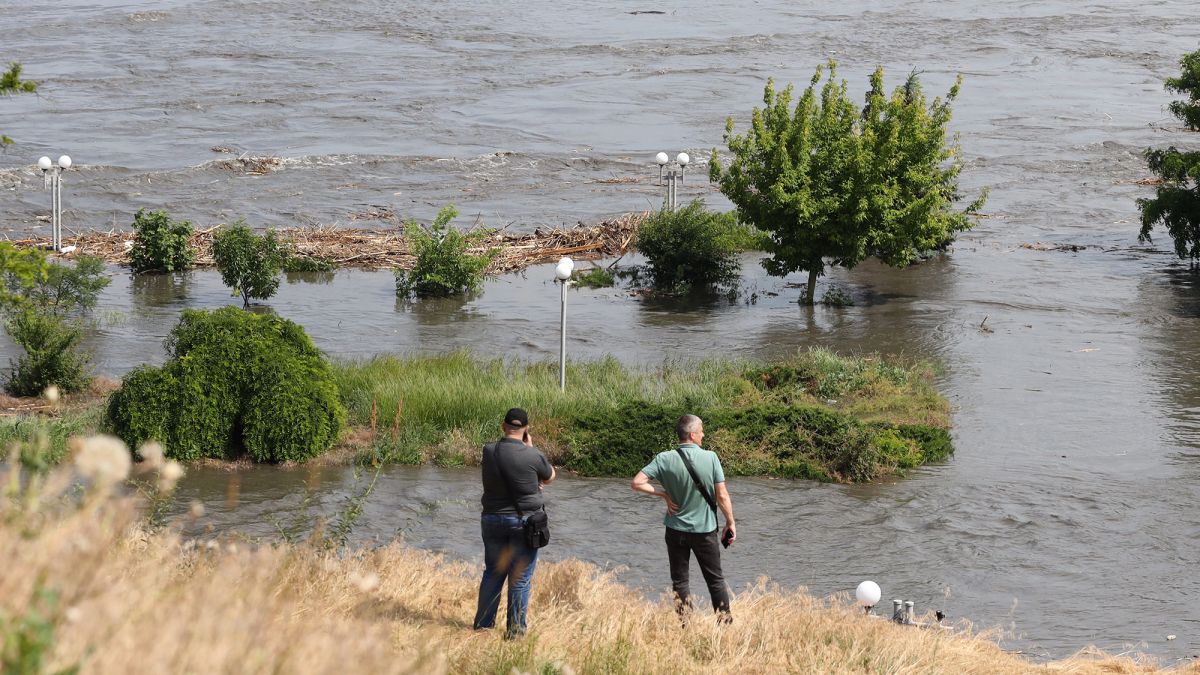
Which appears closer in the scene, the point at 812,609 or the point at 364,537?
the point at 812,609

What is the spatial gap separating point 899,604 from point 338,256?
2256 centimetres

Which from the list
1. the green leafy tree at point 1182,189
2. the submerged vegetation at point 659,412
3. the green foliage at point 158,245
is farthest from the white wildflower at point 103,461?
the green leafy tree at point 1182,189

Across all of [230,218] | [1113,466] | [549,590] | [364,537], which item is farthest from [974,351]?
[230,218]

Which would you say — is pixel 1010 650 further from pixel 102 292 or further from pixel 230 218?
pixel 230 218

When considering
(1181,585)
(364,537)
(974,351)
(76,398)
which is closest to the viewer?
(1181,585)

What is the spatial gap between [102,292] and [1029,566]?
19.5 m

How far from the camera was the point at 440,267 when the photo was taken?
88.9ft

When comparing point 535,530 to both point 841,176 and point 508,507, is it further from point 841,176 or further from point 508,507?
point 841,176

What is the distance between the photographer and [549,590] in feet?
31.3

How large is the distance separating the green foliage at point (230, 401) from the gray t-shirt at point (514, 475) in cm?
736

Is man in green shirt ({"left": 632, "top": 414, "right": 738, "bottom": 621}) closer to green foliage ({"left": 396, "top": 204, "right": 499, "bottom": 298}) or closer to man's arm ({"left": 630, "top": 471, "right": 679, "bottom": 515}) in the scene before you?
man's arm ({"left": 630, "top": 471, "right": 679, "bottom": 515})

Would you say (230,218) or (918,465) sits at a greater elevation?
(230,218)

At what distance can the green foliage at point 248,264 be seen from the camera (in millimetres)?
25781

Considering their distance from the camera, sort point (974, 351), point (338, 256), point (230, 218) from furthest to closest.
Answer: point (230, 218) → point (338, 256) → point (974, 351)
